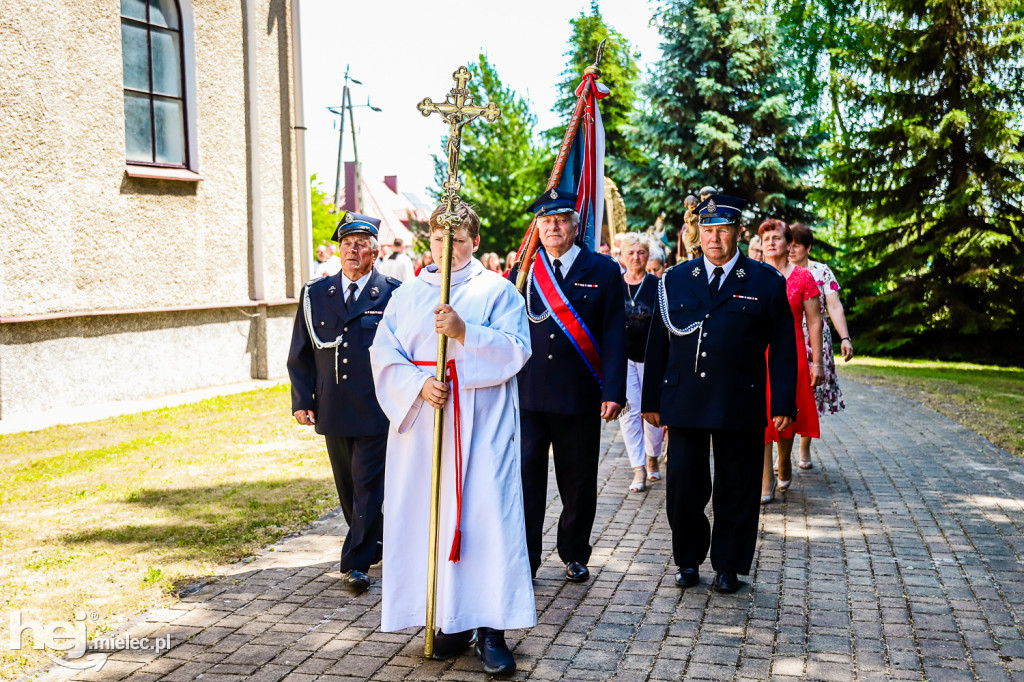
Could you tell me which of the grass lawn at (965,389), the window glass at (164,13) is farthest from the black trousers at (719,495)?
the window glass at (164,13)

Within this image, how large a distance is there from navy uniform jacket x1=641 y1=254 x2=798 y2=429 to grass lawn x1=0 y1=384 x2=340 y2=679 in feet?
9.70

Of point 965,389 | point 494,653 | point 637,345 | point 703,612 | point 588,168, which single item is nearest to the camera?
point 494,653

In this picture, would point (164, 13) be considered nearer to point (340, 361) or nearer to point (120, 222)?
point (120, 222)

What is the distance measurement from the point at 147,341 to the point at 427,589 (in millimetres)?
10559

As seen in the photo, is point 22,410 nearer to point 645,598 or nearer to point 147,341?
point 147,341

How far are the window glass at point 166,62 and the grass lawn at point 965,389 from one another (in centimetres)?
1169

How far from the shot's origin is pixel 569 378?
18.9 ft

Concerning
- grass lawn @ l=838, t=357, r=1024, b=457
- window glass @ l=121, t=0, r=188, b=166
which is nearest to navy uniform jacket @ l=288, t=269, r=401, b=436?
grass lawn @ l=838, t=357, r=1024, b=457

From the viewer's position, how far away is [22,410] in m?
11.8

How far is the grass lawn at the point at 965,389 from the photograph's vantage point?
38.7 ft

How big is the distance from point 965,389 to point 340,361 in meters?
13.1

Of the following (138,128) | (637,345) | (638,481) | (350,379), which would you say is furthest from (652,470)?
(138,128)

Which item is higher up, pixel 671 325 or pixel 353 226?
pixel 353 226

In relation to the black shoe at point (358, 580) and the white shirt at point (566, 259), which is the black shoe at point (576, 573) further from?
the white shirt at point (566, 259)
